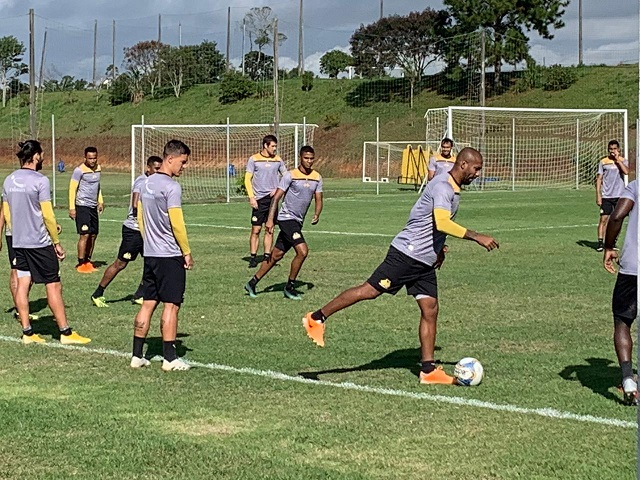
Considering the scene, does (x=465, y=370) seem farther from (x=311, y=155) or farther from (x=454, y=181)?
(x=311, y=155)

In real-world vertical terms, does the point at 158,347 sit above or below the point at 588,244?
below

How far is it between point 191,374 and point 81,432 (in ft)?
6.66

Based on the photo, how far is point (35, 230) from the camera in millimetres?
11023

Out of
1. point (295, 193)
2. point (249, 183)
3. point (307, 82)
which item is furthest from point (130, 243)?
point (307, 82)

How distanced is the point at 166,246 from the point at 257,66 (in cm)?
8881

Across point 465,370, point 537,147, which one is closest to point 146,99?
point 537,147

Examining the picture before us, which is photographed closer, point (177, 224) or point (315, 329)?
point (315, 329)

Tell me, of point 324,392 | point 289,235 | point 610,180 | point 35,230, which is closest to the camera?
point 324,392

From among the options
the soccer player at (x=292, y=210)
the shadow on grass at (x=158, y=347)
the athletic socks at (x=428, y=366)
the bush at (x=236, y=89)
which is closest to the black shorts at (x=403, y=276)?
the athletic socks at (x=428, y=366)

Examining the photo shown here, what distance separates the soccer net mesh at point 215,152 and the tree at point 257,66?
26916mm

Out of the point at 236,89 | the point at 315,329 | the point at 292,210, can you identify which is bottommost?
the point at 315,329

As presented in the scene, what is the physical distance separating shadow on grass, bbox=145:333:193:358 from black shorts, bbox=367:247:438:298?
2208 mm

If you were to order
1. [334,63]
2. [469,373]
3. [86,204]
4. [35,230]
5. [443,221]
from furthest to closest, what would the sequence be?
[334,63], [86,204], [35,230], [443,221], [469,373]

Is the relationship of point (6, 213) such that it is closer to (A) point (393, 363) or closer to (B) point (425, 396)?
(A) point (393, 363)
